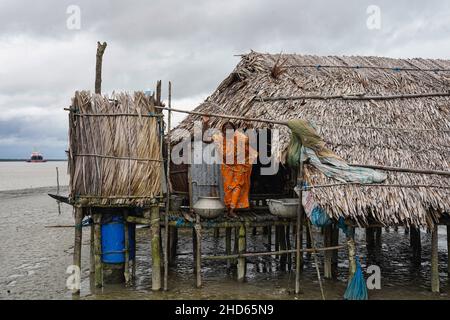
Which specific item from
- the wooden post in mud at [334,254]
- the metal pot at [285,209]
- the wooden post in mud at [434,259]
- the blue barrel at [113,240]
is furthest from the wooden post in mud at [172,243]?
the wooden post in mud at [434,259]

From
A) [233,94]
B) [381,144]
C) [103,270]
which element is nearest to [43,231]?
[103,270]

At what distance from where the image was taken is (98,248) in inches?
385

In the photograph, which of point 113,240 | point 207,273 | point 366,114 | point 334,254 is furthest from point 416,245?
point 113,240

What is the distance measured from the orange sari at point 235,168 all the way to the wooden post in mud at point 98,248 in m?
2.70

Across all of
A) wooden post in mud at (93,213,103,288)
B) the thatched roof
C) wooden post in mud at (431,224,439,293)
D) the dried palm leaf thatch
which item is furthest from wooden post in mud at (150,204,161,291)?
wooden post in mud at (431,224,439,293)

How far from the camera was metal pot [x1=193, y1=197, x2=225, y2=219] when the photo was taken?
968 cm

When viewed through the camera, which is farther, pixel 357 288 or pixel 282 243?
pixel 282 243

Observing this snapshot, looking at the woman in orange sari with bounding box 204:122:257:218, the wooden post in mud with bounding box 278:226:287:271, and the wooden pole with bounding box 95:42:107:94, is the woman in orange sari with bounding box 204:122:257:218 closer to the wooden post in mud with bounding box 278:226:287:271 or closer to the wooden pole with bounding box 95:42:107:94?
the wooden post in mud with bounding box 278:226:287:271

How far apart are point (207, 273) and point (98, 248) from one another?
9.10ft

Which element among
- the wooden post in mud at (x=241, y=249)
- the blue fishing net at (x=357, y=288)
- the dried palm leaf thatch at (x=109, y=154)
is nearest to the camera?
the blue fishing net at (x=357, y=288)

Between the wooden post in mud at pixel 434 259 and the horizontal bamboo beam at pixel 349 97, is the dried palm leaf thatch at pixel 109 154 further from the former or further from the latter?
the wooden post in mud at pixel 434 259

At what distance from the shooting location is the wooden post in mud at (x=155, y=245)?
31.5 feet

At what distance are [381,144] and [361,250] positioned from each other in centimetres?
475

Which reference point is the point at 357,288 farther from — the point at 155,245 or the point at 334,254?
the point at 155,245
